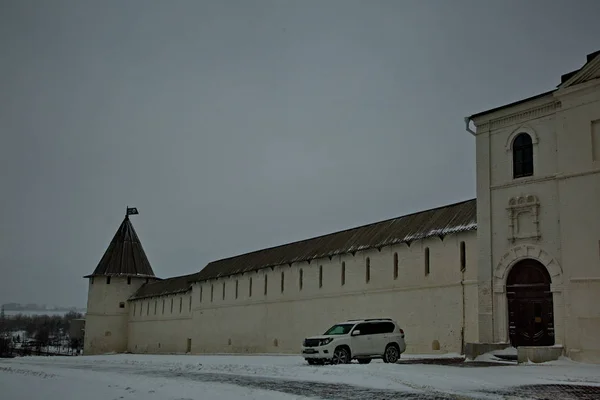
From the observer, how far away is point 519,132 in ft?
78.1

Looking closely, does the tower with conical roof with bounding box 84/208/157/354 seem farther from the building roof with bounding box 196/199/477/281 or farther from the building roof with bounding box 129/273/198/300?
the building roof with bounding box 196/199/477/281

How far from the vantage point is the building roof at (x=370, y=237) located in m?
29.4

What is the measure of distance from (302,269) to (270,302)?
13.1ft

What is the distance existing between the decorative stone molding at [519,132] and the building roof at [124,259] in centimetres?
4668

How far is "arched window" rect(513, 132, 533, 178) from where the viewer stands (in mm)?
23375

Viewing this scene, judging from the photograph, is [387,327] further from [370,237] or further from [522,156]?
[370,237]

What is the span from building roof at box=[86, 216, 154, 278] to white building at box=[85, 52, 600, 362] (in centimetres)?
1797

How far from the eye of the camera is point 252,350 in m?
43.2

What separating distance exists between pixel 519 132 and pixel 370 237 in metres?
12.3

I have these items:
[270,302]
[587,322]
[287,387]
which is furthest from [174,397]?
[270,302]

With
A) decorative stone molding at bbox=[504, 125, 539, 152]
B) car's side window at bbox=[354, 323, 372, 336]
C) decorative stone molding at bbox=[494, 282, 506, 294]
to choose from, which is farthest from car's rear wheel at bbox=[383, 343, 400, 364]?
decorative stone molding at bbox=[504, 125, 539, 152]

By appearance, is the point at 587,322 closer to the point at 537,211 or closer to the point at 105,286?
the point at 537,211

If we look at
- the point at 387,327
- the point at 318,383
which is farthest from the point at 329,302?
the point at 318,383

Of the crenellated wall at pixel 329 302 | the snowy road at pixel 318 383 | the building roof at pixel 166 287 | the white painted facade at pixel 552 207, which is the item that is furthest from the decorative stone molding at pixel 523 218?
the building roof at pixel 166 287
